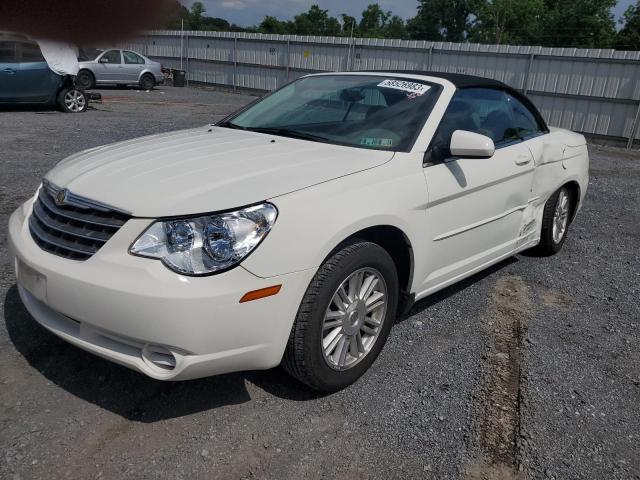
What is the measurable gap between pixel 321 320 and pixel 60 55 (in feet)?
6.95

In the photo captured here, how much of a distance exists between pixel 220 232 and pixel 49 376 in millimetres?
1215

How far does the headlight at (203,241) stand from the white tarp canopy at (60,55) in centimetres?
165

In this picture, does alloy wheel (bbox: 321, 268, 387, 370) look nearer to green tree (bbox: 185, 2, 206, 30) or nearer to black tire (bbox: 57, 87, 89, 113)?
green tree (bbox: 185, 2, 206, 30)

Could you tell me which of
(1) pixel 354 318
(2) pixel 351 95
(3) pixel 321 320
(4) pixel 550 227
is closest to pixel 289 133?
(2) pixel 351 95

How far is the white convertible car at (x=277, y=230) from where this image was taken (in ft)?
7.67

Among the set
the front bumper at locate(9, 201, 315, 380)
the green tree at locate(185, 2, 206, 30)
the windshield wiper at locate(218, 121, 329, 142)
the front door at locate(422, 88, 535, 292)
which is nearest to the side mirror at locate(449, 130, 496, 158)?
the front door at locate(422, 88, 535, 292)

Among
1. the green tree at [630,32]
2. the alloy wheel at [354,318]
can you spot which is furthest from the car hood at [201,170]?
the green tree at [630,32]

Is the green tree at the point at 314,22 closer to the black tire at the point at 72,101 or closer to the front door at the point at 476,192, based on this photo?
the front door at the point at 476,192

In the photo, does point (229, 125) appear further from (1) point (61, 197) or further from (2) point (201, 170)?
(1) point (61, 197)

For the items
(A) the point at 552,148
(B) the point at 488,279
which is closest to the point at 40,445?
(B) the point at 488,279

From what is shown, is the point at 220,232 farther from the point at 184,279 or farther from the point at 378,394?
the point at 378,394

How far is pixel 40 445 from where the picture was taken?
7.72 ft

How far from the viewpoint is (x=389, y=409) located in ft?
9.12

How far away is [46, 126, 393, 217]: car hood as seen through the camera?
8.06 feet
